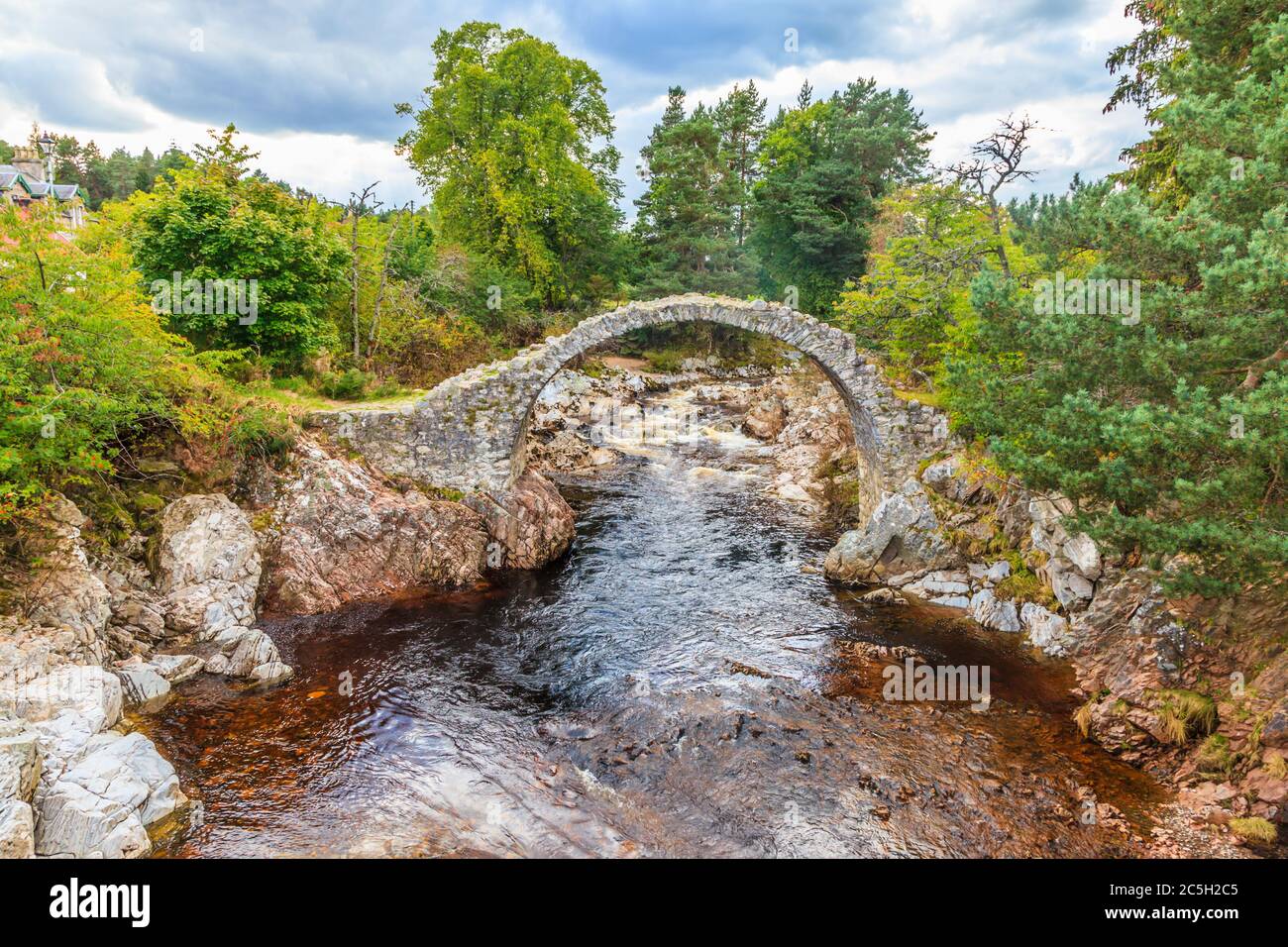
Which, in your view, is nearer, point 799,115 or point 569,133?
point 569,133

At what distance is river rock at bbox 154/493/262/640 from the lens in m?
11.7

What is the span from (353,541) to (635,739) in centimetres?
822

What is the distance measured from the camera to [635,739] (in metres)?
10.1

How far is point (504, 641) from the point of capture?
13.2m

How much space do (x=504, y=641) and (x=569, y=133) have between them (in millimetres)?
29708

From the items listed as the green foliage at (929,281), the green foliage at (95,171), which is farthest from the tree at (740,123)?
the green foliage at (95,171)

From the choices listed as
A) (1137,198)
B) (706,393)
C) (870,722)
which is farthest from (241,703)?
(706,393)

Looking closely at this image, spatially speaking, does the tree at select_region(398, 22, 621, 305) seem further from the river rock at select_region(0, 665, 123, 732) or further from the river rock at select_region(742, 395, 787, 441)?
the river rock at select_region(0, 665, 123, 732)

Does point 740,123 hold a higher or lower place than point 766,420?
higher

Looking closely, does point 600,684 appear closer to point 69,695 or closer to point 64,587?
point 69,695

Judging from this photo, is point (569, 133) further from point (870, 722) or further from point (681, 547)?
point (870, 722)

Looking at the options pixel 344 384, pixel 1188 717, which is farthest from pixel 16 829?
pixel 1188 717

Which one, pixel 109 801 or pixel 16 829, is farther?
pixel 109 801

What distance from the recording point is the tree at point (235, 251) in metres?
15.5
